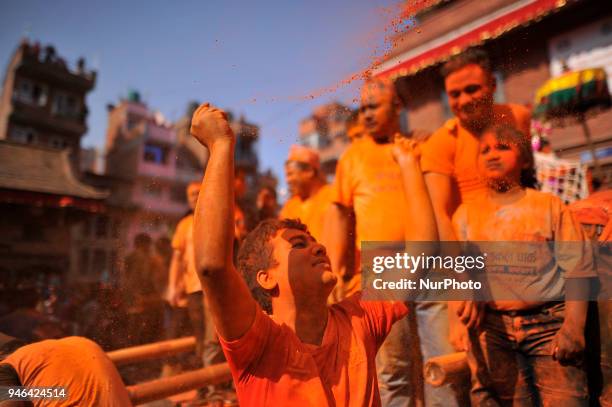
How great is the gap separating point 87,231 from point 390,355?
77.0 ft

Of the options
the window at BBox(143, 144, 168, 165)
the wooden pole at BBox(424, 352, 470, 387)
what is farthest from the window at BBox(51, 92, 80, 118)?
the wooden pole at BBox(424, 352, 470, 387)

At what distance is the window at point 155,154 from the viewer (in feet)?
82.1

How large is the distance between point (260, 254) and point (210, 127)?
0.59 m

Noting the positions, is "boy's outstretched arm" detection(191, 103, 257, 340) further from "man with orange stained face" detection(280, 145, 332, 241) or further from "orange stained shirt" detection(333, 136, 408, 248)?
"man with orange stained face" detection(280, 145, 332, 241)

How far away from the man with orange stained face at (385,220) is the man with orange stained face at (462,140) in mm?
214

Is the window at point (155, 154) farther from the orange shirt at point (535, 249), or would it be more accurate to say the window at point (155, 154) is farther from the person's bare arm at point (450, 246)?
the orange shirt at point (535, 249)

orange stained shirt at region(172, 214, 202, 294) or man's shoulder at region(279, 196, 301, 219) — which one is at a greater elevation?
man's shoulder at region(279, 196, 301, 219)

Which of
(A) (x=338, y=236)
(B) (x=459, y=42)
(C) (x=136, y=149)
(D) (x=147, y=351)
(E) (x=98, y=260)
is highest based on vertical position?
(C) (x=136, y=149)

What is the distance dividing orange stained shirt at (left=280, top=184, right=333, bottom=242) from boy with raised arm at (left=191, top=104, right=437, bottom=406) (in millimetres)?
2020

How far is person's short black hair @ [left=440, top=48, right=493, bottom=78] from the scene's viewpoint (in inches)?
79.0

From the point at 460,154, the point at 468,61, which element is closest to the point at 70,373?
the point at 460,154

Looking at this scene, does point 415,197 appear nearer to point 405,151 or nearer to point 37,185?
point 405,151

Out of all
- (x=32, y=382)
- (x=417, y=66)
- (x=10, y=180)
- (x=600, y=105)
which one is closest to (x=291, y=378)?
(x=32, y=382)

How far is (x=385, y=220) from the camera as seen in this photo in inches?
99.0
